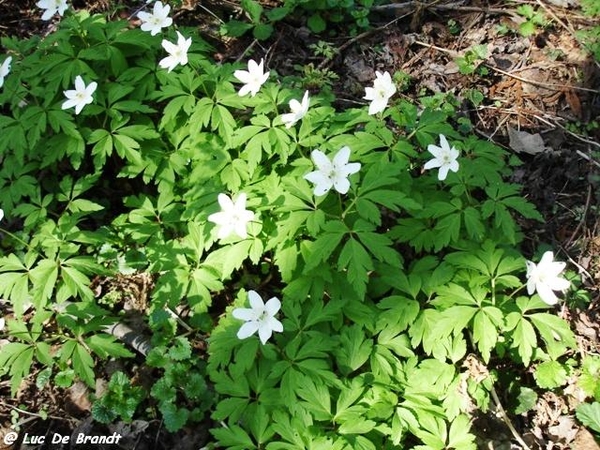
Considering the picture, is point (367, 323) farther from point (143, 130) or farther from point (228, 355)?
point (143, 130)

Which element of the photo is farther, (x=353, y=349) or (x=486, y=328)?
(x=353, y=349)

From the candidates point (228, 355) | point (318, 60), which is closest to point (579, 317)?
point (228, 355)

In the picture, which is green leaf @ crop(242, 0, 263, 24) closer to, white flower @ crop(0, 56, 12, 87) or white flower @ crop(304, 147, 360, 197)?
white flower @ crop(0, 56, 12, 87)

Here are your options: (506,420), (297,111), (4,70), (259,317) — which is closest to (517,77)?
(297,111)

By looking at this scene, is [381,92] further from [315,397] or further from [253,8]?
[253,8]

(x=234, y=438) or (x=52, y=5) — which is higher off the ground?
(x=52, y=5)

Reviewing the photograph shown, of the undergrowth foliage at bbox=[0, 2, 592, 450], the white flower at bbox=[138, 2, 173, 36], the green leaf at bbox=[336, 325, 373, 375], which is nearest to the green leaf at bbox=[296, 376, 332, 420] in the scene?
the undergrowth foliage at bbox=[0, 2, 592, 450]
